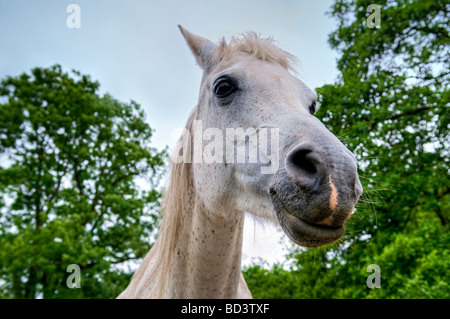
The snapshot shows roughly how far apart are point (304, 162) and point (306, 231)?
1.03 feet

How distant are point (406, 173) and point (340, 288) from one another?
3055mm

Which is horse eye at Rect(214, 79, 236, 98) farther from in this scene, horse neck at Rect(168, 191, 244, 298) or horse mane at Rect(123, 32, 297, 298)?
horse neck at Rect(168, 191, 244, 298)

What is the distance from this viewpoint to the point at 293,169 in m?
1.34

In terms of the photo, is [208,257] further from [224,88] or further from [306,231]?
[224,88]

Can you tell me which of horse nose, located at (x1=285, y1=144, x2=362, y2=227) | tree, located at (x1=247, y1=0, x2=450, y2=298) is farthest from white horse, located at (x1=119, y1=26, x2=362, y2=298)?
tree, located at (x1=247, y1=0, x2=450, y2=298)

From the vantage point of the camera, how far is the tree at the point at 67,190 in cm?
966

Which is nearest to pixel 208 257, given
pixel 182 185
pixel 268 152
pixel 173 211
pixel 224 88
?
pixel 173 211

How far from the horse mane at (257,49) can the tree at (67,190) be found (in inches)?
358

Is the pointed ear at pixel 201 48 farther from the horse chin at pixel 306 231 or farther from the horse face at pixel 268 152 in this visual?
Answer: the horse chin at pixel 306 231

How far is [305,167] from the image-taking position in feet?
4.45

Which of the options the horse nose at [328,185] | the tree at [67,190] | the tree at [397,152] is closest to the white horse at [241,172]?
the horse nose at [328,185]

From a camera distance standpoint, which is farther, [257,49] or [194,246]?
[257,49]
